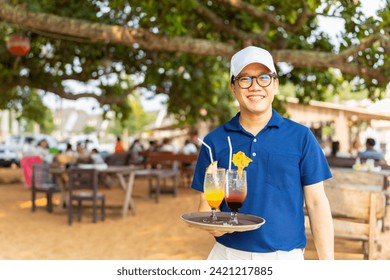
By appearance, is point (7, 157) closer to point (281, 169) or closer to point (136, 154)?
point (136, 154)

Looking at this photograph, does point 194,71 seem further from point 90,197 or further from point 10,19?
point 10,19

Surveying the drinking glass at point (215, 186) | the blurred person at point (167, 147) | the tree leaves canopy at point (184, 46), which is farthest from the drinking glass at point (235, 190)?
the blurred person at point (167, 147)

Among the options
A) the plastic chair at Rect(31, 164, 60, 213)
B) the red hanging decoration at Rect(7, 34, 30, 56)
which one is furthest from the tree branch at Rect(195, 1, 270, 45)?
the plastic chair at Rect(31, 164, 60, 213)

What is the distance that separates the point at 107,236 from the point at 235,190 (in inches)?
226

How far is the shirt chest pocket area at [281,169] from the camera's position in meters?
2.01

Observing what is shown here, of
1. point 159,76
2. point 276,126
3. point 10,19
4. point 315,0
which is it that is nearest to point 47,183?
point 10,19

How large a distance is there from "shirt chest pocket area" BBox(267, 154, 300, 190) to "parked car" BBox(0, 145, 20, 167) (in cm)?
2476

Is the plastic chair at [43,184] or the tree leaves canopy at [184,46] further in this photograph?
the plastic chair at [43,184]

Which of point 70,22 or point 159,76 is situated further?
point 159,76

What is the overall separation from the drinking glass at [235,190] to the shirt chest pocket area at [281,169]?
0.36 ft

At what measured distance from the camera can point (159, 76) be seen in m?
13.8

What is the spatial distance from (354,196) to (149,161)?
10124 mm

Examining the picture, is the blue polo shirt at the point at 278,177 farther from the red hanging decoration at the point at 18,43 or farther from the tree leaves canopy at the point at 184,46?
the red hanging decoration at the point at 18,43

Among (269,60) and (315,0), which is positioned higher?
(315,0)
